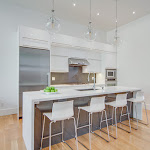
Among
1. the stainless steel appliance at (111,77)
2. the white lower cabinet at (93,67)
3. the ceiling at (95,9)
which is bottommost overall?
the stainless steel appliance at (111,77)

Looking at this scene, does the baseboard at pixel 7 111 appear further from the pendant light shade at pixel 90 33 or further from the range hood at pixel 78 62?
the pendant light shade at pixel 90 33

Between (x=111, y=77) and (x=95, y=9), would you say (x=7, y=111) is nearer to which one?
(x=111, y=77)

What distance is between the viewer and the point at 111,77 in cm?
536

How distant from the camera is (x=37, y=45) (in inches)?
141

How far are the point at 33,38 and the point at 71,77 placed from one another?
7.35 feet

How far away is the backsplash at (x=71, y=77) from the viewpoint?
15.3ft

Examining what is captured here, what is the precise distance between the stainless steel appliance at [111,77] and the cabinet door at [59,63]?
6.58 ft

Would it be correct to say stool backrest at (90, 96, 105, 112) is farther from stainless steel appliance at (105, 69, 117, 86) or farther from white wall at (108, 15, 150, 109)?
stainless steel appliance at (105, 69, 117, 86)

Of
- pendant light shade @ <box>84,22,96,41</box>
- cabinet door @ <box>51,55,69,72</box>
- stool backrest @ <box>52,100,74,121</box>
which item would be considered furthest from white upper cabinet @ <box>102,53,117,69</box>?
stool backrest @ <box>52,100,74,121</box>

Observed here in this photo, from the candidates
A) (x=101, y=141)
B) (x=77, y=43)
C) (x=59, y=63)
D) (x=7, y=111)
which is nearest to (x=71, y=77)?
(x=59, y=63)

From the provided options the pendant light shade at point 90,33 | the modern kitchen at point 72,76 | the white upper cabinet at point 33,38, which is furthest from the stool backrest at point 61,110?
the white upper cabinet at point 33,38

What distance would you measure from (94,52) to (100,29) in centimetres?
132

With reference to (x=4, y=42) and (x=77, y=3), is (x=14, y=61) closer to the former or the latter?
(x=4, y=42)

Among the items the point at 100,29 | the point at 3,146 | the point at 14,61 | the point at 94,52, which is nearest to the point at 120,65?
the point at 94,52
